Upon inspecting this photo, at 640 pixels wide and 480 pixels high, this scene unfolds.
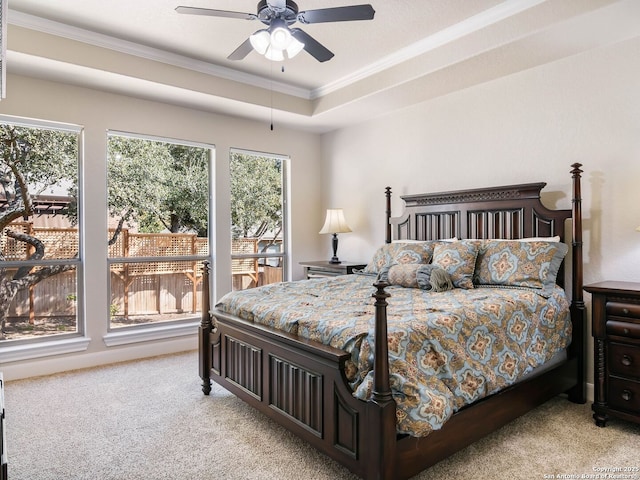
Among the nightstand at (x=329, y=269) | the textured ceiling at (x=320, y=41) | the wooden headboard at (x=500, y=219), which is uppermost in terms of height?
the textured ceiling at (x=320, y=41)

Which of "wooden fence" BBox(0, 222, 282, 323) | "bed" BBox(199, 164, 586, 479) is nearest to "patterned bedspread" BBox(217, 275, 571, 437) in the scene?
"bed" BBox(199, 164, 586, 479)

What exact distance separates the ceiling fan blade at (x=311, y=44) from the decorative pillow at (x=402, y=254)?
68.1 inches

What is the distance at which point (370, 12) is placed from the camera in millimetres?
2221

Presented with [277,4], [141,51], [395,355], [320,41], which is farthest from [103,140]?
[395,355]

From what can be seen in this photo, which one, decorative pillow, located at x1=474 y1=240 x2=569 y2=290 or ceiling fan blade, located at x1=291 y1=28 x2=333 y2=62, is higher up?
ceiling fan blade, located at x1=291 y1=28 x2=333 y2=62

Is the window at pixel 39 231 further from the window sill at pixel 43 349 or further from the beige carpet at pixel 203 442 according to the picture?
the beige carpet at pixel 203 442

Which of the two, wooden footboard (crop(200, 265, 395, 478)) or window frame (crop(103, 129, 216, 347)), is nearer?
wooden footboard (crop(200, 265, 395, 478))

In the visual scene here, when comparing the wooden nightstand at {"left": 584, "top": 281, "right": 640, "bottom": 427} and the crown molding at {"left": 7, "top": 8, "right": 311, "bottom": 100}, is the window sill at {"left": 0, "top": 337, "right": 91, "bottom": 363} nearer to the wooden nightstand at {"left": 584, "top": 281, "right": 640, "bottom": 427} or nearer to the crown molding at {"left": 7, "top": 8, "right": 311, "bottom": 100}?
the crown molding at {"left": 7, "top": 8, "right": 311, "bottom": 100}

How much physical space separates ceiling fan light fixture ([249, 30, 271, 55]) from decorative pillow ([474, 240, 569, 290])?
2.19m

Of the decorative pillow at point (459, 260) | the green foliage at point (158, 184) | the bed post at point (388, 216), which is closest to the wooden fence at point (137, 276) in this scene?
the green foliage at point (158, 184)

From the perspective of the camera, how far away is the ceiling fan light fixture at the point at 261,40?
7.99 ft

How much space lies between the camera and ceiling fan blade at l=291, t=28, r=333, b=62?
2.45 m

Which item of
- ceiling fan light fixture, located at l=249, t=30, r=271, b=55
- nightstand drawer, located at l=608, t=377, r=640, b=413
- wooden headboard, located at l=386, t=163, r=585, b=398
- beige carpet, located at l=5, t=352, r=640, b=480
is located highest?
ceiling fan light fixture, located at l=249, t=30, r=271, b=55

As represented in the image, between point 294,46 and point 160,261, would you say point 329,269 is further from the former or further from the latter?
point 294,46
